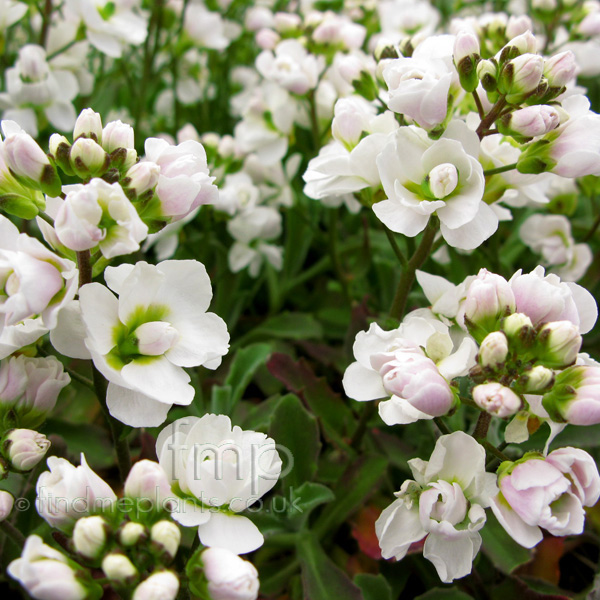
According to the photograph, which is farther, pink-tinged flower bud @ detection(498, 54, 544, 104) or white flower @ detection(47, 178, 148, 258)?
pink-tinged flower bud @ detection(498, 54, 544, 104)

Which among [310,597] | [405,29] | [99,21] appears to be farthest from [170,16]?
[310,597]

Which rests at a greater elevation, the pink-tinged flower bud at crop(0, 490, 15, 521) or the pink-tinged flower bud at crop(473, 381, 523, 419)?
the pink-tinged flower bud at crop(473, 381, 523, 419)

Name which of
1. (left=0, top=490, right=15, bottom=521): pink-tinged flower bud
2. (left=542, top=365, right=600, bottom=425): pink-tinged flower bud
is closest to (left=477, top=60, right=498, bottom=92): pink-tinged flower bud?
(left=542, top=365, right=600, bottom=425): pink-tinged flower bud

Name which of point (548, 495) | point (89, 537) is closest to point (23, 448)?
point (89, 537)

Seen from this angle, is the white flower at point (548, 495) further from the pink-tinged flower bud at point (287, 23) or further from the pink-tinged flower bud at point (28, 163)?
the pink-tinged flower bud at point (287, 23)

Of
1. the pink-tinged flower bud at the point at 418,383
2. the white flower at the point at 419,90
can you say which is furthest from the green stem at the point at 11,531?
the white flower at the point at 419,90

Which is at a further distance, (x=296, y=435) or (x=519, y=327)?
(x=296, y=435)

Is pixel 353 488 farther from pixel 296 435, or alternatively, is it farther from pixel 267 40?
pixel 267 40

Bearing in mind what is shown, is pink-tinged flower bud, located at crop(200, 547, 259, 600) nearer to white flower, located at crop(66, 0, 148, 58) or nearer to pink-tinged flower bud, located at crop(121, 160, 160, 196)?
pink-tinged flower bud, located at crop(121, 160, 160, 196)
